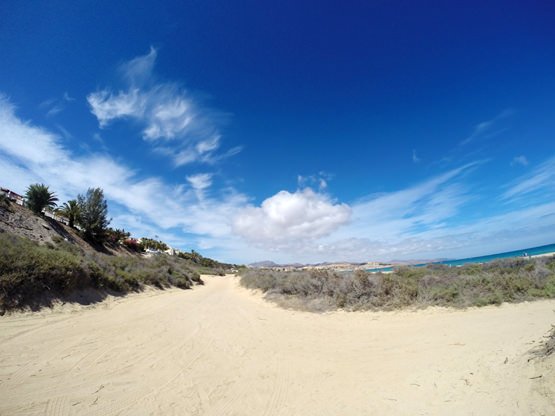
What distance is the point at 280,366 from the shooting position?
188 inches

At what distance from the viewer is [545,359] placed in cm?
307

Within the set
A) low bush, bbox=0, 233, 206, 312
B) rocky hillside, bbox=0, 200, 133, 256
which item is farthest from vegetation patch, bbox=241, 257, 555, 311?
rocky hillside, bbox=0, 200, 133, 256

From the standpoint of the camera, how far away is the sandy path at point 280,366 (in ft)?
10.4

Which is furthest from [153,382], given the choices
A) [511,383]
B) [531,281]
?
[531,281]

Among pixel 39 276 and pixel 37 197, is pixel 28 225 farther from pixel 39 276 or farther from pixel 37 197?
pixel 39 276

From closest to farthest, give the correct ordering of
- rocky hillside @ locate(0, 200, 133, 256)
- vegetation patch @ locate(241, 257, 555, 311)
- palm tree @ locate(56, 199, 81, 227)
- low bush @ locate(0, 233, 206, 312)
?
low bush @ locate(0, 233, 206, 312), vegetation patch @ locate(241, 257, 555, 311), rocky hillside @ locate(0, 200, 133, 256), palm tree @ locate(56, 199, 81, 227)

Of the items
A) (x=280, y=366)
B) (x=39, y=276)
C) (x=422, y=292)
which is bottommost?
(x=280, y=366)

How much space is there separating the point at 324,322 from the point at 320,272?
5.57 meters

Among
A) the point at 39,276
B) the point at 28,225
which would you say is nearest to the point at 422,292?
the point at 39,276

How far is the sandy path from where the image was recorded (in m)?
3.16

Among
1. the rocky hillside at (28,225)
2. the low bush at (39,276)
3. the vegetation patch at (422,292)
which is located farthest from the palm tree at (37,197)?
the vegetation patch at (422,292)

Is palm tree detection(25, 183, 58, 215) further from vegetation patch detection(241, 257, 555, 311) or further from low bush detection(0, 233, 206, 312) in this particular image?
vegetation patch detection(241, 257, 555, 311)

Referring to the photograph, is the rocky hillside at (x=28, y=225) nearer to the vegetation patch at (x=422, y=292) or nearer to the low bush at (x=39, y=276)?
the low bush at (x=39, y=276)

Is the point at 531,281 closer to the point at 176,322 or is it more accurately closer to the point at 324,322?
the point at 324,322
